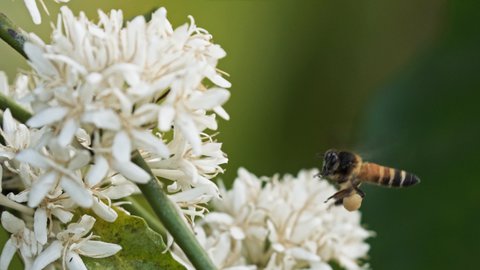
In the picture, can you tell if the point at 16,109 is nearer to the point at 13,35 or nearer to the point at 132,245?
the point at 13,35

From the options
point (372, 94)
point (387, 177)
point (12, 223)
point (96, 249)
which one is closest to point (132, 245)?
point (96, 249)

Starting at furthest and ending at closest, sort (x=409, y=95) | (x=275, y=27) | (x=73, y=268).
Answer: (x=275, y=27)
(x=409, y=95)
(x=73, y=268)

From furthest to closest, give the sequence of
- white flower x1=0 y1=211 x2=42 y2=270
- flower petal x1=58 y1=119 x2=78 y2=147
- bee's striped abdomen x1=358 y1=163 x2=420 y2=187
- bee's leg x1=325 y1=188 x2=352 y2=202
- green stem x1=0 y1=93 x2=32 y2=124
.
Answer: bee's striped abdomen x1=358 y1=163 x2=420 y2=187 → bee's leg x1=325 y1=188 x2=352 y2=202 → white flower x1=0 y1=211 x2=42 y2=270 → green stem x1=0 y1=93 x2=32 y2=124 → flower petal x1=58 y1=119 x2=78 y2=147

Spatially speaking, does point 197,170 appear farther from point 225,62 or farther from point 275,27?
point 275,27

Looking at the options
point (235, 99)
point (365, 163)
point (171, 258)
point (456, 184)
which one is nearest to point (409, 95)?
point (456, 184)

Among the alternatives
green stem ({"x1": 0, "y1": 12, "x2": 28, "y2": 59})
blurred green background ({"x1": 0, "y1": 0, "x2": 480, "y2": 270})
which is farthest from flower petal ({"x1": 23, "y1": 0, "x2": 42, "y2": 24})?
blurred green background ({"x1": 0, "y1": 0, "x2": 480, "y2": 270})

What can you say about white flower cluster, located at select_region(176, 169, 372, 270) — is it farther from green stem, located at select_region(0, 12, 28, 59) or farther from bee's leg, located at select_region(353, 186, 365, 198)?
green stem, located at select_region(0, 12, 28, 59)
